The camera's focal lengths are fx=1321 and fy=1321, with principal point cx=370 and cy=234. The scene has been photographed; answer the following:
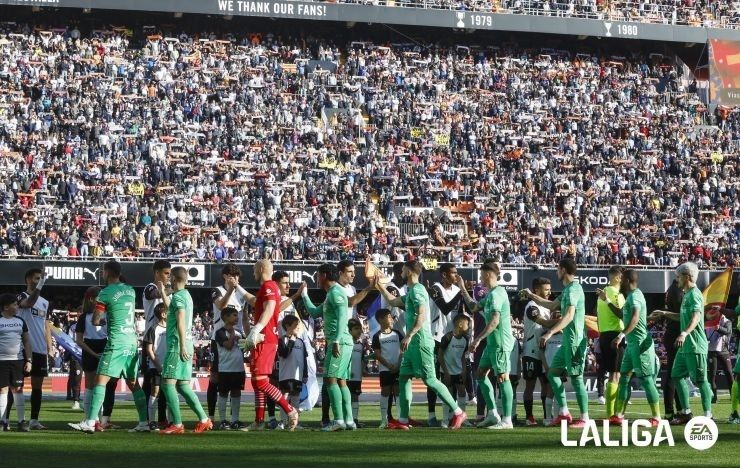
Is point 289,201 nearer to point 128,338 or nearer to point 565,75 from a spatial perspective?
point 565,75

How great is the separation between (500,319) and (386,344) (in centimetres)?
207

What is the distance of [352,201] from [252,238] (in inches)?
196

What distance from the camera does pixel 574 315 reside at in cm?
1662

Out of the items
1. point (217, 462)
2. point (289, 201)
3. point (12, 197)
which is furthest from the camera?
point (289, 201)

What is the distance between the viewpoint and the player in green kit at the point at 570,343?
16.4 m

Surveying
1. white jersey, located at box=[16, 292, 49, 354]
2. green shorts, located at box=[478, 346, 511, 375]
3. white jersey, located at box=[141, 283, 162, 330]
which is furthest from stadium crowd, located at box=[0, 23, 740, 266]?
green shorts, located at box=[478, 346, 511, 375]

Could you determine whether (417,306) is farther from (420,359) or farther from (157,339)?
(157,339)

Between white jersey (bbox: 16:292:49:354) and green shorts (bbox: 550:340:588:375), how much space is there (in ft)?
22.3

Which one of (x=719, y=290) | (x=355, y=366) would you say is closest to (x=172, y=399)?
(x=355, y=366)

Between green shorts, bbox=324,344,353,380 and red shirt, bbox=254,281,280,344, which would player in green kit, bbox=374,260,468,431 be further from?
red shirt, bbox=254,281,280,344

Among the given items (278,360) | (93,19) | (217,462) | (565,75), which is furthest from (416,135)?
(217,462)

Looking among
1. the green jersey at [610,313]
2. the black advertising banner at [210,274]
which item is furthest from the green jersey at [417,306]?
the black advertising banner at [210,274]

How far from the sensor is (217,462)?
40.6 feet

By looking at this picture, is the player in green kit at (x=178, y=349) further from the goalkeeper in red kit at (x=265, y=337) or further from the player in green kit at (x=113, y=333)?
the goalkeeper in red kit at (x=265, y=337)
